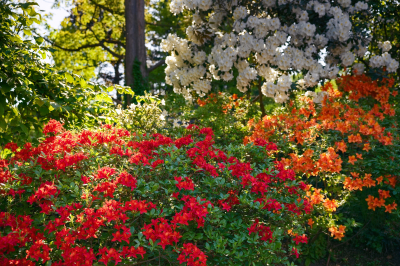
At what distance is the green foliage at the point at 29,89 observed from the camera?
3684 millimetres

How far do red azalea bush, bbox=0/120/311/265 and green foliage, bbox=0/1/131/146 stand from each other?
0.64m

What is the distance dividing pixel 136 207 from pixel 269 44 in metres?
4.74

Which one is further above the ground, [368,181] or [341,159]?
[341,159]

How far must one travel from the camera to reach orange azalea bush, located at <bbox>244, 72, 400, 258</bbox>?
12.9ft

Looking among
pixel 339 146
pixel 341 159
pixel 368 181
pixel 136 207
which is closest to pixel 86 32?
pixel 341 159

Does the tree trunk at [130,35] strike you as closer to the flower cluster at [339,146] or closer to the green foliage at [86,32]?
the green foliage at [86,32]

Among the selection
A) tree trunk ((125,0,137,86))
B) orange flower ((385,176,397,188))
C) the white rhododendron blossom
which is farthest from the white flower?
tree trunk ((125,0,137,86))

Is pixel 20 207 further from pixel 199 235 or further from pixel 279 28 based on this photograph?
pixel 279 28

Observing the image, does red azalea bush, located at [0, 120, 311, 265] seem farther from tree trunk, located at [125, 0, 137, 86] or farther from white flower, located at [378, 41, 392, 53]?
tree trunk, located at [125, 0, 137, 86]

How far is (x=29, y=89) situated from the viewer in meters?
4.00

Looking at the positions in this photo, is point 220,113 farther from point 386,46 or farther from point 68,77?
point 386,46

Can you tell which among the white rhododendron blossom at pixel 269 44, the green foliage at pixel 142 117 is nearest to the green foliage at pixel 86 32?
the white rhododendron blossom at pixel 269 44

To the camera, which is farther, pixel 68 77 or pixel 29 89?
pixel 68 77

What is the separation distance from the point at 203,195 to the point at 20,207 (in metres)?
1.32
